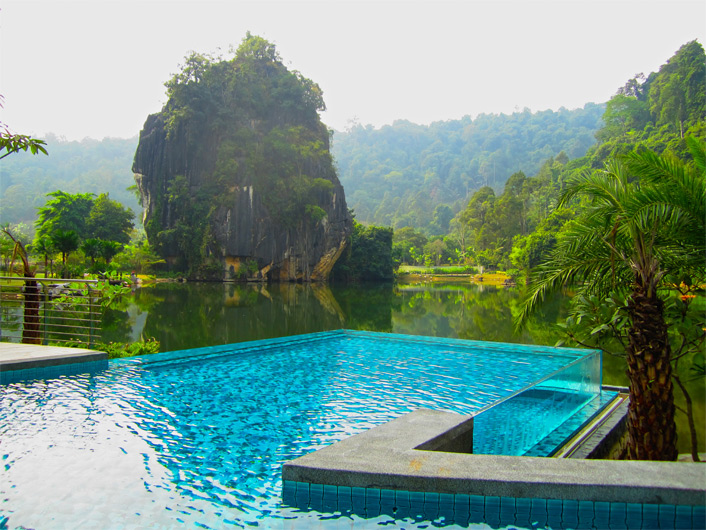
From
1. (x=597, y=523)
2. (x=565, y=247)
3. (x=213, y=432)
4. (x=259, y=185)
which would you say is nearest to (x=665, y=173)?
(x=565, y=247)

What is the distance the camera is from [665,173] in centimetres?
389

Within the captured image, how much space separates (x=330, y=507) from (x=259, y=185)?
3748 centimetres

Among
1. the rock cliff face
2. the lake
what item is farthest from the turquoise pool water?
the rock cliff face

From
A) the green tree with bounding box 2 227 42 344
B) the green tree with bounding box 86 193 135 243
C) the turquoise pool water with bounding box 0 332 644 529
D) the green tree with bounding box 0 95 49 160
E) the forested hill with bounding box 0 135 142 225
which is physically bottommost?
the turquoise pool water with bounding box 0 332 644 529

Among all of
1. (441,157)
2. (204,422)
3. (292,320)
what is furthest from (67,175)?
(204,422)

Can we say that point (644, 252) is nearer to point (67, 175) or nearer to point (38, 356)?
point (38, 356)

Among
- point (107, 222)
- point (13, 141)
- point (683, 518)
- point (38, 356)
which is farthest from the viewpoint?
point (107, 222)

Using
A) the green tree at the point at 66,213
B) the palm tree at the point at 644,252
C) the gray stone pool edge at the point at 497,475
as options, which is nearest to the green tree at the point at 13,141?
the gray stone pool edge at the point at 497,475

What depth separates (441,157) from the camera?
105812mm

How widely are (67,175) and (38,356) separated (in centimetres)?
8164

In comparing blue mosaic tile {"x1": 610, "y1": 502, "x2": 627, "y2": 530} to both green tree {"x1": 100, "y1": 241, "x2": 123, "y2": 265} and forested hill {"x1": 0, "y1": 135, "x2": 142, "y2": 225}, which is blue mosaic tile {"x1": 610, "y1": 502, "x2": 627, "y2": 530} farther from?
forested hill {"x1": 0, "y1": 135, "x2": 142, "y2": 225}

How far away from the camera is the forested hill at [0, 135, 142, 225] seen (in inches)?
2613

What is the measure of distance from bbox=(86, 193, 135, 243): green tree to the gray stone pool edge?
129 feet

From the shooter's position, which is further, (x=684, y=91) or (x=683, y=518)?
(x=684, y=91)
